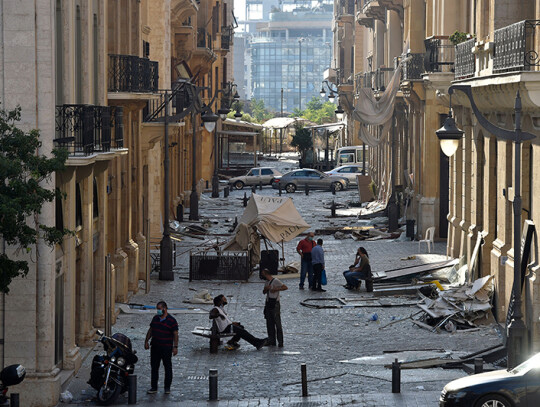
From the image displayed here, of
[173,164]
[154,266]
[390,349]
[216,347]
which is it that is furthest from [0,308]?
[173,164]

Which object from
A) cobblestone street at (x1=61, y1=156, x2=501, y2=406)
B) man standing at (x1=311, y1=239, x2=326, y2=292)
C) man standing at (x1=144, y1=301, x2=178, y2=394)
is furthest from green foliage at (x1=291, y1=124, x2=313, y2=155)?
man standing at (x1=144, y1=301, x2=178, y2=394)

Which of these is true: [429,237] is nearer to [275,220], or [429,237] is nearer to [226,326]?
[275,220]

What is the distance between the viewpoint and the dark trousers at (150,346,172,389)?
17812mm

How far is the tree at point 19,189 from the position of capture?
14.4m

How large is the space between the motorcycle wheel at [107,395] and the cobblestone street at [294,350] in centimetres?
32

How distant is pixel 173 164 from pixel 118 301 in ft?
69.0

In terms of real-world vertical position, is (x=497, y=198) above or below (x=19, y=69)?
below

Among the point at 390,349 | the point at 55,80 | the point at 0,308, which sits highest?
the point at 55,80

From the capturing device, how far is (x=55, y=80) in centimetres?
1791

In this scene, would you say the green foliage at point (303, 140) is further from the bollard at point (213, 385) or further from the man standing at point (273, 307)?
the bollard at point (213, 385)

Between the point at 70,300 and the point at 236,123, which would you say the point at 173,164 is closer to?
the point at 70,300

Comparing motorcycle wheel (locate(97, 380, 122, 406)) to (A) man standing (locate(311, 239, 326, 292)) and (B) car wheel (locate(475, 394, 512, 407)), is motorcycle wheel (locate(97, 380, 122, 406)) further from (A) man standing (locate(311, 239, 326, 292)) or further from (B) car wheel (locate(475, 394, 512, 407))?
(A) man standing (locate(311, 239, 326, 292))

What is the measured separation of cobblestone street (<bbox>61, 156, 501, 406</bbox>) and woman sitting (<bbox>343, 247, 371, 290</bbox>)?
1.05 feet

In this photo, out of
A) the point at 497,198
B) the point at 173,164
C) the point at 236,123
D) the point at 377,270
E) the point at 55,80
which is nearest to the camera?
the point at 55,80
